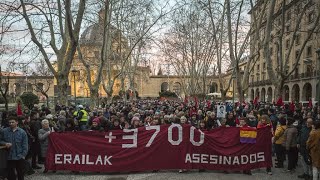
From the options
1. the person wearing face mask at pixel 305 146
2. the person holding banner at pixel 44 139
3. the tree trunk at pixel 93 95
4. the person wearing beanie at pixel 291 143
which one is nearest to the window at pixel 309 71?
the tree trunk at pixel 93 95

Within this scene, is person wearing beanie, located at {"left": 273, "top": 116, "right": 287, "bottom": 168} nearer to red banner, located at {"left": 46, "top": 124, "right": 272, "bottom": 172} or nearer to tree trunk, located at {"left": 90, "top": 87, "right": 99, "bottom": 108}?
red banner, located at {"left": 46, "top": 124, "right": 272, "bottom": 172}

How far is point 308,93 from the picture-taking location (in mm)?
50125

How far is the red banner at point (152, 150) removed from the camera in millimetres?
8406

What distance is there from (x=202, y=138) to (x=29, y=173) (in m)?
4.55

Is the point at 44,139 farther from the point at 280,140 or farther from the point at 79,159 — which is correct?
the point at 280,140

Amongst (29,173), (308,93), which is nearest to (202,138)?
(29,173)

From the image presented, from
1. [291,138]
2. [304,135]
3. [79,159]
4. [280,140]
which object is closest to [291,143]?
[291,138]

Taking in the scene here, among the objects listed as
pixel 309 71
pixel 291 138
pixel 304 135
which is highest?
pixel 309 71

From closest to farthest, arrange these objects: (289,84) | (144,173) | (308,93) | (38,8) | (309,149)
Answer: (309,149)
(144,173)
(38,8)
(308,93)
(289,84)

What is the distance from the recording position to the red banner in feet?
27.6

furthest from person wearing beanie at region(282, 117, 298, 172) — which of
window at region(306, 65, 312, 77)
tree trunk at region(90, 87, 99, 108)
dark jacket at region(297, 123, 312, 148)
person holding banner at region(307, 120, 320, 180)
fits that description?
window at region(306, 65, 312, 77)

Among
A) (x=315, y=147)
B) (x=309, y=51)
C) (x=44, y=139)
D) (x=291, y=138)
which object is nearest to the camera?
(x=315, y=147)

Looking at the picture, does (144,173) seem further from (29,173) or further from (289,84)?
(289,84)

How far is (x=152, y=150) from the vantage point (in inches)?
336
